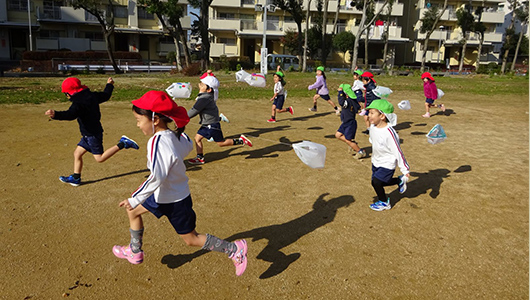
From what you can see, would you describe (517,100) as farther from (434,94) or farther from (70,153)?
(70,153)

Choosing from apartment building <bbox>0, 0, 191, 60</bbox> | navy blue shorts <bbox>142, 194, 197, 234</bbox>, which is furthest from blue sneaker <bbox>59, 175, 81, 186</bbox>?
apartment building <bbox>0, 0, 191, 60</bbox>

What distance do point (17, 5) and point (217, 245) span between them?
152 ft

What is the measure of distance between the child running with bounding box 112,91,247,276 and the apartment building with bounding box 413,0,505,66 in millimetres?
55197

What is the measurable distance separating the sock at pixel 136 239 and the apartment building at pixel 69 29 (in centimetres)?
4140

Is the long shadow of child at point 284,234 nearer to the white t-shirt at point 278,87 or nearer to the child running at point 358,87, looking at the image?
the child running at point 358,87

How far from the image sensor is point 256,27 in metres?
47.8

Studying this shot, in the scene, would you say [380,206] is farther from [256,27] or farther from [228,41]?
[228,41]

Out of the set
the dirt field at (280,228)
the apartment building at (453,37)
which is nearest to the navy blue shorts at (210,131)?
the dirt field at (280,228)

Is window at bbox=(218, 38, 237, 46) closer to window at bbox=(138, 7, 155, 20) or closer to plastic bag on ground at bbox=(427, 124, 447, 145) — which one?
window at bbox=(138, 7, 155, 20)

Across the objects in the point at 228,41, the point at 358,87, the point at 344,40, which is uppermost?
the point at 344,40

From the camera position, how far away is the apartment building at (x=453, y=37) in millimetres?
53406

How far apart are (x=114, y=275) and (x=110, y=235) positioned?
914 millimetres

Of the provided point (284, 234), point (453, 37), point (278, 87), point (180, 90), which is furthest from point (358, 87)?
point (453, 37)

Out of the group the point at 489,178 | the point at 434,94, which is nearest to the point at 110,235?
the point at 489,178
